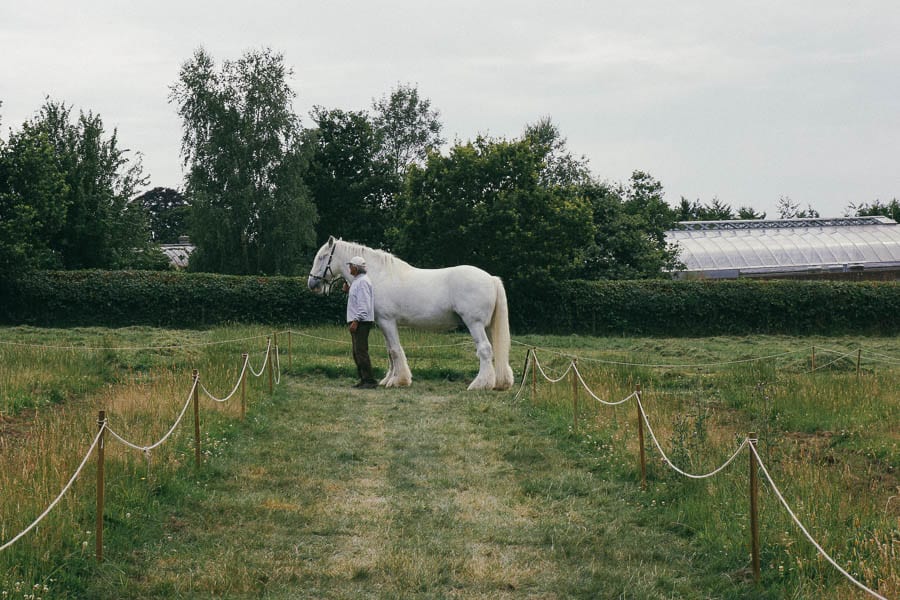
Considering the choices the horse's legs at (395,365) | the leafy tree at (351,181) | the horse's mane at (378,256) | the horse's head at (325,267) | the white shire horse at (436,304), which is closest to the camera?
the white shire horse at (436,304)

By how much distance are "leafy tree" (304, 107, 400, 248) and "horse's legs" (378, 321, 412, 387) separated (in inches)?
1285

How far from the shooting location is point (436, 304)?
16.6m

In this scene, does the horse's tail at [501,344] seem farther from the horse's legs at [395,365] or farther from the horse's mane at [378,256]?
the horse's mane at [378,256]

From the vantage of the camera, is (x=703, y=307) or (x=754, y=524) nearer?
(x=754, y=524)

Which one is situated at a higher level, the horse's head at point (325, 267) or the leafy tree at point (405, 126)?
the leafy tree at point (405, 126)

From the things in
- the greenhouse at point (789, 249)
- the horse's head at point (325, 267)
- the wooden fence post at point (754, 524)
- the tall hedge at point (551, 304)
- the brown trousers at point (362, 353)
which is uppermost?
the greenhouse at point (789, 249)

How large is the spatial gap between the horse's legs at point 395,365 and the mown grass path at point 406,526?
440 centimetres

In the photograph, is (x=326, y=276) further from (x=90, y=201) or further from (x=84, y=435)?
(x=90, y=201)

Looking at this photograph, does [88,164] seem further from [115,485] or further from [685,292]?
[115,485]

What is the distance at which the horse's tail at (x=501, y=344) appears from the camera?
52.9 feet

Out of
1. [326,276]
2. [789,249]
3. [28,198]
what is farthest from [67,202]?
[789,249]

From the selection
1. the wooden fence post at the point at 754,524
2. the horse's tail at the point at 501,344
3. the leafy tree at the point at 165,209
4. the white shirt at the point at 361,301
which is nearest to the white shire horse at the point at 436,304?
the horse's tail at the point at 501,344

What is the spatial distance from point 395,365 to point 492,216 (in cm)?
1601

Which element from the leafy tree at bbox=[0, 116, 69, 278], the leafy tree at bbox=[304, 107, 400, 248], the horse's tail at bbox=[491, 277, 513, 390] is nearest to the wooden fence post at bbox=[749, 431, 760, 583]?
the horse's tail at bbox=[491, 277, 513, 390]
